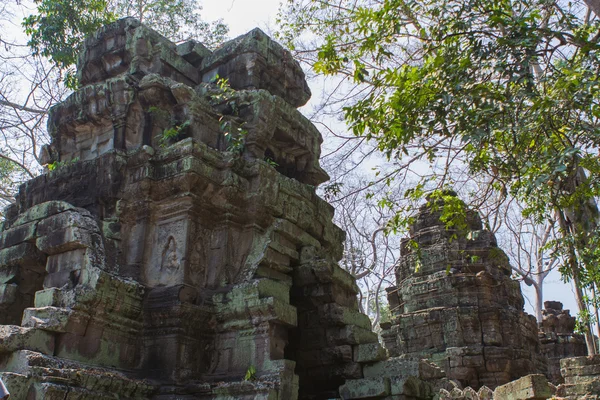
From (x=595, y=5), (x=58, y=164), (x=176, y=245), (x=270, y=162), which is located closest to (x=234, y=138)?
(x=270, y=162)

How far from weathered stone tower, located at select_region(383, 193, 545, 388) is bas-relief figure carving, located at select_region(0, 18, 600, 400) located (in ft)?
9.65

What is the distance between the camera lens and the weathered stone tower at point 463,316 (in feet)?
37.9

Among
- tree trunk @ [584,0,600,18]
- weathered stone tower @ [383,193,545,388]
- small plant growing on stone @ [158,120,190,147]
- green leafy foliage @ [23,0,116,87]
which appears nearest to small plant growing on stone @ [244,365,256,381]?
small plant growing on stone @ [158,120,190,147]

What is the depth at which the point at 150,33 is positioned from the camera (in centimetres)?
811

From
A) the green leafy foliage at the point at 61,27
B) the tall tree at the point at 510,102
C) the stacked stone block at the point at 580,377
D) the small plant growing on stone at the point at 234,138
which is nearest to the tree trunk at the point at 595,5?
the tall tree at the point at 510,102

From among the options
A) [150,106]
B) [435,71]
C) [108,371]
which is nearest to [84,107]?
[150,106]

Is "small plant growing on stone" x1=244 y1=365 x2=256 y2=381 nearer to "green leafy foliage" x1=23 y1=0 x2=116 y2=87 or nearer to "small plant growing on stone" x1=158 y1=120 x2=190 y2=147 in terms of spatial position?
"small plant growing on stone" x1=158 y1=120 x2=190 y2=147

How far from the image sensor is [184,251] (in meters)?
6.38

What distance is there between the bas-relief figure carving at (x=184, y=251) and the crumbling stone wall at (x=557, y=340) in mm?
9246

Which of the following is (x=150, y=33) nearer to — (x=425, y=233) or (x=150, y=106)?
(x=150, y=106)

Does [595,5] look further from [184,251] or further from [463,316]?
[463,316]

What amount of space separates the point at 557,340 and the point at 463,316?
25.2 ft

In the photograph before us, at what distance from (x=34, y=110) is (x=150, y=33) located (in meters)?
8.95

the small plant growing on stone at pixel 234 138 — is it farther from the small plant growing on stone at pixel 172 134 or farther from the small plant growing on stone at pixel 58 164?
the small plant growing on stone at pixel 58 164
